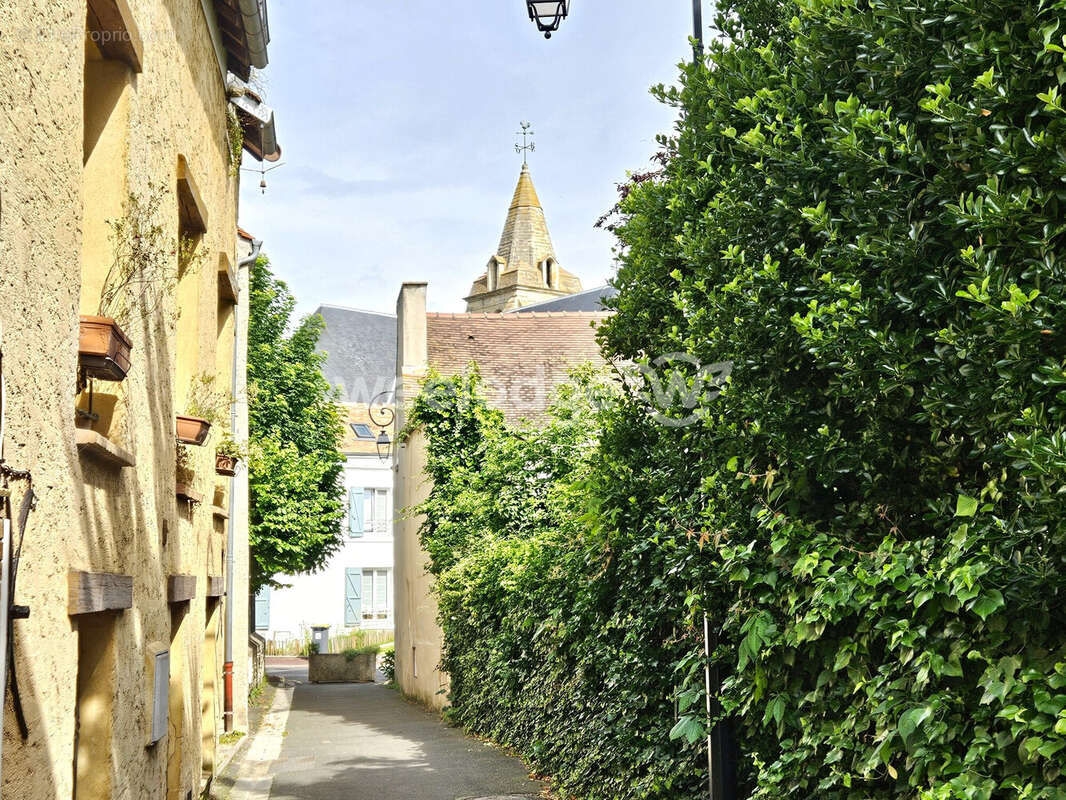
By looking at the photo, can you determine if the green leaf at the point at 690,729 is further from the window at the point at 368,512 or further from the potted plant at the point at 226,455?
the window at the point at 368,512

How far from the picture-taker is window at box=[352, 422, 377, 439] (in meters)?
47.9

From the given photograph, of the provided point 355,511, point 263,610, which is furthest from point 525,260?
point 263,610

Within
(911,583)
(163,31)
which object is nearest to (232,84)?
(163,31)

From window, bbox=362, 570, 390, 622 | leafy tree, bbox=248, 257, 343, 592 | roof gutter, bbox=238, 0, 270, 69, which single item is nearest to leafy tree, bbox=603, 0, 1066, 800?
roof gutter, bbox=238, 0, 270, 69

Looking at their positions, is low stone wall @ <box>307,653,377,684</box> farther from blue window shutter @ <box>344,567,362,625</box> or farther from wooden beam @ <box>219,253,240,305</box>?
wooden beam @ <box>219,253,240,305</box>

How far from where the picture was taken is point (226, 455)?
1128 cm

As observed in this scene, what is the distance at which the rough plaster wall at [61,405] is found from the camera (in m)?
3.68

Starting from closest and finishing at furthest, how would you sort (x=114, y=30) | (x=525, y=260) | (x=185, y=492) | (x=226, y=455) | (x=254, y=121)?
(x=114, y=30) < (x=185, y=492) < (x=226, y=455) < (x=254, y=121) < (x=525, y=260)

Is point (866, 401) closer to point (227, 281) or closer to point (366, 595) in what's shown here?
point (227, 281)

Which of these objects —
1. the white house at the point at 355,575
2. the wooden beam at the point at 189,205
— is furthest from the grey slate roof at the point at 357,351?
the wooden beam at the point at 189,205

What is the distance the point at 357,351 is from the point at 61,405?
4776cm

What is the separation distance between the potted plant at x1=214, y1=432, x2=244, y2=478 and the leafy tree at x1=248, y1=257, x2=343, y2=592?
38.1ft

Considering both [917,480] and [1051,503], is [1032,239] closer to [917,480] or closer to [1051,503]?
[1051,503]

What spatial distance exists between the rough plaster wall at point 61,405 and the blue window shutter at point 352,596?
40419 millimetres
